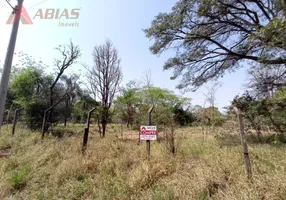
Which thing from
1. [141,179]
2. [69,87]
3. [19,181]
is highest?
[69,87]

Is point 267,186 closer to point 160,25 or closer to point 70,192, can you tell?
point 70,192

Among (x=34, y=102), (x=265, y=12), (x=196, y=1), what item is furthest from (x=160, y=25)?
(x=34, y=102)

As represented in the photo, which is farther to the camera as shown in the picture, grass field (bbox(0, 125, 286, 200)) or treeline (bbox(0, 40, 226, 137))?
treeline (bbox(0, 40, 226, 137))

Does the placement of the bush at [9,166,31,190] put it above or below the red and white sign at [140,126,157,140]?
below

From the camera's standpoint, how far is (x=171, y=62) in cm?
830

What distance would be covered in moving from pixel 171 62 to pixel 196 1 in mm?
2935

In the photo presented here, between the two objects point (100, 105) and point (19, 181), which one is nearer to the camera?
point (19, 181)

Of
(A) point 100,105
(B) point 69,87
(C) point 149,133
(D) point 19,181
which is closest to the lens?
(D) point 19,181

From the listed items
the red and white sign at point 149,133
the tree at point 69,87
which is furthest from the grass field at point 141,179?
the tree at point 69,87

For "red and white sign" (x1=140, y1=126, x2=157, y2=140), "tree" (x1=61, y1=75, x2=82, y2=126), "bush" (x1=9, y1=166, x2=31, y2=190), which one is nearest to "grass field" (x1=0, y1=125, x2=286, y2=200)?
"bush" (x1=9, y1=166, x2=31, y2=190)

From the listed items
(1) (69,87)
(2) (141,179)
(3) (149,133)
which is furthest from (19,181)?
(1) (69,87)

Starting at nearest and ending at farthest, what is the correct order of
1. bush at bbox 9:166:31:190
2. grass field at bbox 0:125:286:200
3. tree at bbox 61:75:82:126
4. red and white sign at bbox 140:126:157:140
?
grass field at bbox 0:125:286:200
bush at bbox 9:166:31:190
red and white sign at bbox 140:126:157:140
tree at bbox 61:75:82:126

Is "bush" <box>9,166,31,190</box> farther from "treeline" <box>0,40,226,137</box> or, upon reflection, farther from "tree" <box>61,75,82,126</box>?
"tree" <box>61,75,82,126</box>

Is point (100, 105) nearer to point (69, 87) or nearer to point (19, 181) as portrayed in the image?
point (19, 181)
